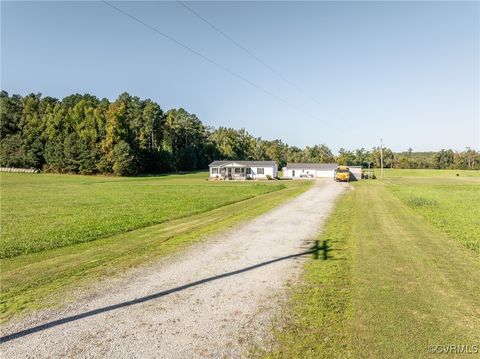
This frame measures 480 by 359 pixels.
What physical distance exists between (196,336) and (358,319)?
2880 millimetres

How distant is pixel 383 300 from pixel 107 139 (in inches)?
3336

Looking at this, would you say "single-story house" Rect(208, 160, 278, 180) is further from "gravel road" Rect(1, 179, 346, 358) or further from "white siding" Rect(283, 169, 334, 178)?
"gravel road" Rect(1, 179, 346, 358)

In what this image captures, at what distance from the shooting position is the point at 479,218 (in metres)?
17.7

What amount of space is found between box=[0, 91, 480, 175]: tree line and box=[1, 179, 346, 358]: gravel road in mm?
75628

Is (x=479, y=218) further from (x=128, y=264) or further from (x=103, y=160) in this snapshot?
(x=103, y=160)

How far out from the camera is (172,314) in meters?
6.11

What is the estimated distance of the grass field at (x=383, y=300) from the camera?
5.11 meters

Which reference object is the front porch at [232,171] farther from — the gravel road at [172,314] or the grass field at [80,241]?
the gravel road at [172,314]

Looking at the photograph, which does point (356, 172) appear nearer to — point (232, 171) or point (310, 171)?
point (310, 171)

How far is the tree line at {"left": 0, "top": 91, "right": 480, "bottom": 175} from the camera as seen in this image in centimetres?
8288

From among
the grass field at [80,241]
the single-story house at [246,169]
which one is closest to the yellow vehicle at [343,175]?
the single-story house at [246,169]

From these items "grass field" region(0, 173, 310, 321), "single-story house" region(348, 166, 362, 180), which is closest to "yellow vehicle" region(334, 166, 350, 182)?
"single-story house" region(348, 166, 362, 180)

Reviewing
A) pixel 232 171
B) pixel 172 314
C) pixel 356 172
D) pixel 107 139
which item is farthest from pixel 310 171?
pixel 172 314

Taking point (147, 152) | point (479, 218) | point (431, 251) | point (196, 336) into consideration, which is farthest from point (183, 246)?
point (147, 152)
